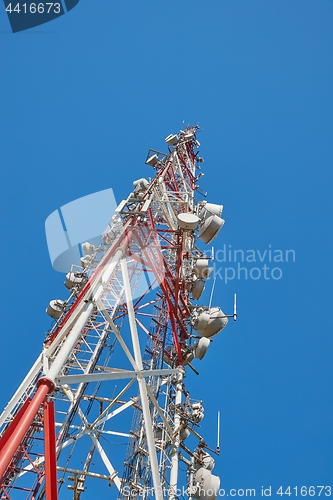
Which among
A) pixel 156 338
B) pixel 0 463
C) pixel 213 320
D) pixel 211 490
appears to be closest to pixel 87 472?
pixel 211 490

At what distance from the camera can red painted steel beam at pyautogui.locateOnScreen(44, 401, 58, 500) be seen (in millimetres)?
5852

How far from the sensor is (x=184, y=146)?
72.4ft

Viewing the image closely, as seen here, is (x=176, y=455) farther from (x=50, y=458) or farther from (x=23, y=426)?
(x=23, y=426)

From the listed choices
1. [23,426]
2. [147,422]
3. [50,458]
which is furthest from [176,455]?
[23,426]

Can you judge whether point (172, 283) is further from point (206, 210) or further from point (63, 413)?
point (63, 413)

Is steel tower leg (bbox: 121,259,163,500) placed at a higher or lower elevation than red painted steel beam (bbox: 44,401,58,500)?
higher

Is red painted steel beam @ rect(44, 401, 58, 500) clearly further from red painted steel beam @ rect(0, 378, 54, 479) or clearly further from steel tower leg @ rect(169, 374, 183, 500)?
steel tower leg @ rect(169, 374, 183, 500)

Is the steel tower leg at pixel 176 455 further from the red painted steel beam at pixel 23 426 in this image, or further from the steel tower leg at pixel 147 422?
the red painted steel beam at pixel 23 426

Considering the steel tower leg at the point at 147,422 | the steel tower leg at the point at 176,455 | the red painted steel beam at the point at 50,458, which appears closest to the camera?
the red painted steel beam at the point at 50,458

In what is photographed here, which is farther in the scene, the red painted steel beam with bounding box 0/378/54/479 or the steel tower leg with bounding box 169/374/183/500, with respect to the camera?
the steel tower leg with bounding box 169/374/183/500

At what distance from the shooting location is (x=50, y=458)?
6066 millimetres

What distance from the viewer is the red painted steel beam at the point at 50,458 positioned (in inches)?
230

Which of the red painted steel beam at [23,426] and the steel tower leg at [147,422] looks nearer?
the red painted steel beam at [23,426]

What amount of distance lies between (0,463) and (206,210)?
12.2 metres
